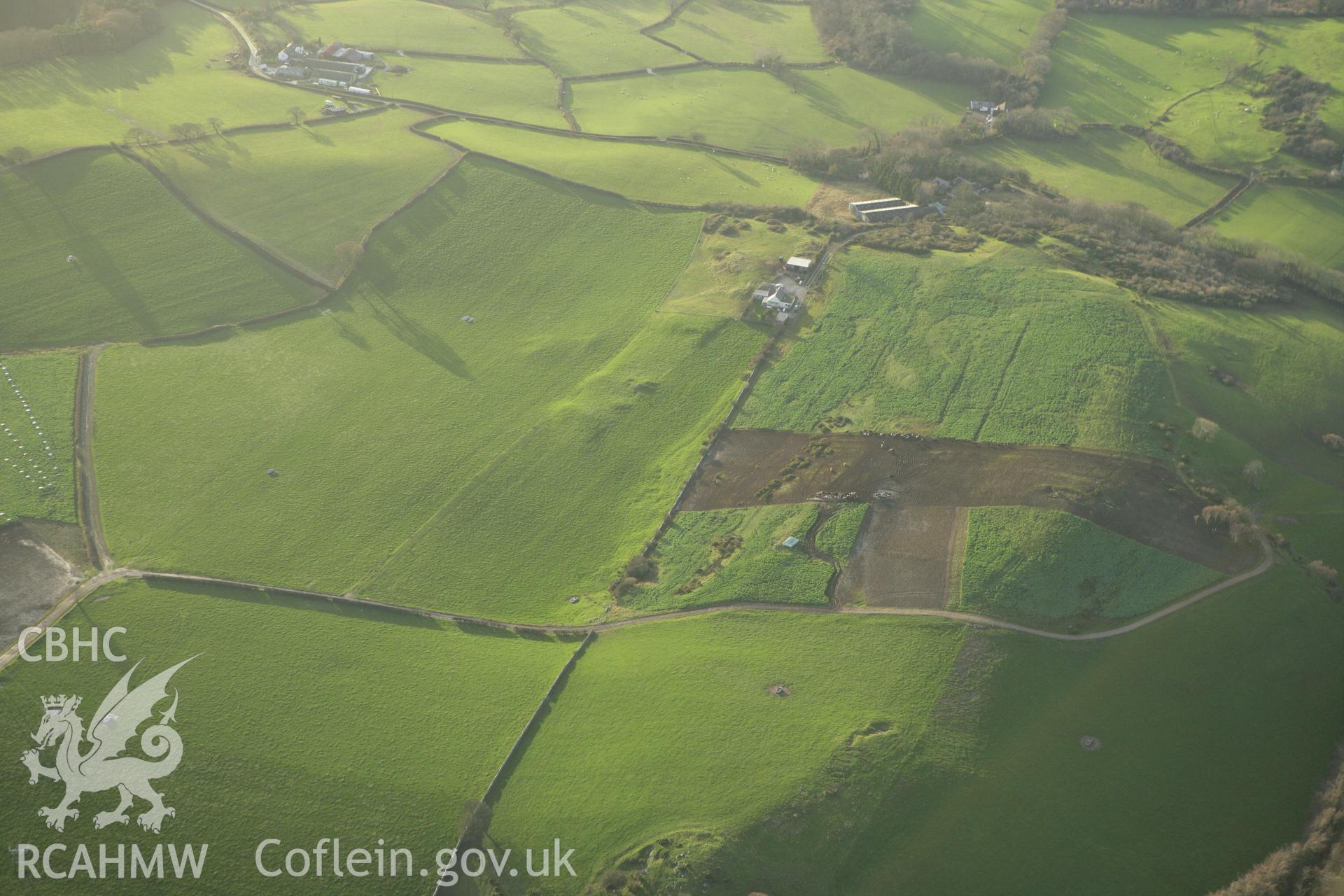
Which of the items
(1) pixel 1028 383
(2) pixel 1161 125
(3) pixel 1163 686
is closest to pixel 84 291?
(1) pixel 1028 383

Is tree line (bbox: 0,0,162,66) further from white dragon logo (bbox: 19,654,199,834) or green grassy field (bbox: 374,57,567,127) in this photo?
white dragon logo (bbox: 19,654,199,834)

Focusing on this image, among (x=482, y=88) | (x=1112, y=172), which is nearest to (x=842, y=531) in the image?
(x=1112, y=172)

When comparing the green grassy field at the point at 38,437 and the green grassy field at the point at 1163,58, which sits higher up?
the green grassy field at the point at 1163,58

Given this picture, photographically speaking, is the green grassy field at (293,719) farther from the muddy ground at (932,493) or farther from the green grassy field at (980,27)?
the green grassy field at (980,27)

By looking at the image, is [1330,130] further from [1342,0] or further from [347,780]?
[347,780]

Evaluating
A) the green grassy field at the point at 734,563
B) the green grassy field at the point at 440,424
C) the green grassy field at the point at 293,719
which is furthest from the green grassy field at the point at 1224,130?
the green grassy field at the point at 293,719
